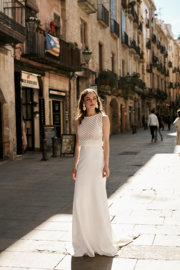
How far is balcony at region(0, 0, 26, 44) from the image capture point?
1094 centimetres

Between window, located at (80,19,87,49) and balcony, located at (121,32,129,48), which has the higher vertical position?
balcony, located at (121,32,129,48)

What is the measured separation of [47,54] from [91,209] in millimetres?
12279

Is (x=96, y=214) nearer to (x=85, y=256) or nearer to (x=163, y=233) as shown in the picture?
(x=85, y=256)

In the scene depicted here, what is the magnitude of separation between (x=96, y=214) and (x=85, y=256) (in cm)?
45

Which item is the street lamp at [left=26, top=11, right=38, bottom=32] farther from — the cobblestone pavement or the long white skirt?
the long white skirt

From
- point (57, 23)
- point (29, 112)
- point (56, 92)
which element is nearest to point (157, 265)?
point (29, 112)

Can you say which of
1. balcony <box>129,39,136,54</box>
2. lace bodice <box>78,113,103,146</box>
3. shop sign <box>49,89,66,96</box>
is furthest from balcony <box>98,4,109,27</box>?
lace bodice <box>78,113,103,146</box>

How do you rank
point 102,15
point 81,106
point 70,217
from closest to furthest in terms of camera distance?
point 81,106
point 70,217
point 102,15

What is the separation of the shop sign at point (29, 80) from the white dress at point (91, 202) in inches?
422

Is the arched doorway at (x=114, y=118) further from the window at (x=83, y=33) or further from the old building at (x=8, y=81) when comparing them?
the old building at (x=8, y=81)

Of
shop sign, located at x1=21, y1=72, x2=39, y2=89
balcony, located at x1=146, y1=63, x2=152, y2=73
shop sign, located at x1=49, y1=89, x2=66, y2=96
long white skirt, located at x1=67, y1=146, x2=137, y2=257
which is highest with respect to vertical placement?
balcony, located at x1=146, y1=63, x2=152, y2=73

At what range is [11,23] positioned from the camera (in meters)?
11.6

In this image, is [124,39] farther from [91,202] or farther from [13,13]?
[91,202]

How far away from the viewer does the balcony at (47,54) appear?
14.0 m
